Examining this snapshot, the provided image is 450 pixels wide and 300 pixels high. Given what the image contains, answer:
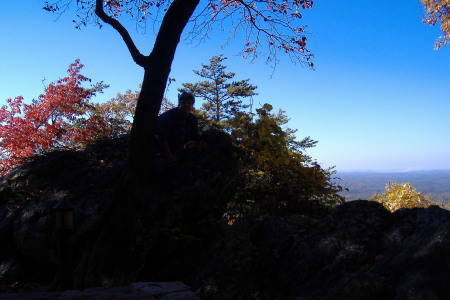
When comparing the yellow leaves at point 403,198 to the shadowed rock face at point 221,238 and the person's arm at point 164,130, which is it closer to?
the shadowed rock face at point 221,238

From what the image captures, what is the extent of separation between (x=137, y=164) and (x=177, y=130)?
1.30 meters

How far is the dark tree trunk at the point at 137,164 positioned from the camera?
13.4 ft

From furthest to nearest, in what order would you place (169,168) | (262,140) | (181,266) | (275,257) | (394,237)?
1. (169,168)
2. (262,140)
3. (181,266)
4. (275,257)
5. (394,237)

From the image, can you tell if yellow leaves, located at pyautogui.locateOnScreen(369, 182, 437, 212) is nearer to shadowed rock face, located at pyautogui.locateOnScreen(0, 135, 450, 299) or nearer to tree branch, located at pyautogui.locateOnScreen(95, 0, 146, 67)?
shadowed rock face, located at pyautogui.locateOnScreen(0, 135, 450, 299)

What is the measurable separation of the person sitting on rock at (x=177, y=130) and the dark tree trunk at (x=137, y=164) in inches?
33.1

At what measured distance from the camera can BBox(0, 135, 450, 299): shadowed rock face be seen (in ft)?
8.66

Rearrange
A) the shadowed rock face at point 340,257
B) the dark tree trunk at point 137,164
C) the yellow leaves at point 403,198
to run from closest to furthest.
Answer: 1. the shadowed rock face at point 340,257
2. the dark tree trunk at point 137,164
3. the yellow leaves at point 403,198

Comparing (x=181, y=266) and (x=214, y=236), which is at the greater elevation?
(x=214, y=236)

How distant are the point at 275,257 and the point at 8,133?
43.8 ft

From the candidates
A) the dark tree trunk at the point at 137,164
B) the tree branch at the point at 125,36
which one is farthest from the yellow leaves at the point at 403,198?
the tree branch at the point at 125,36

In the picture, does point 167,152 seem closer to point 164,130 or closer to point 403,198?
point 164,130

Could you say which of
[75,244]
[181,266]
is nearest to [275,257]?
[181,266]

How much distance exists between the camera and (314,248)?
3408 mm

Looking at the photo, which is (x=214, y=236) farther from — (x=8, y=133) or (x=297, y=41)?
(x=8, y=133)
